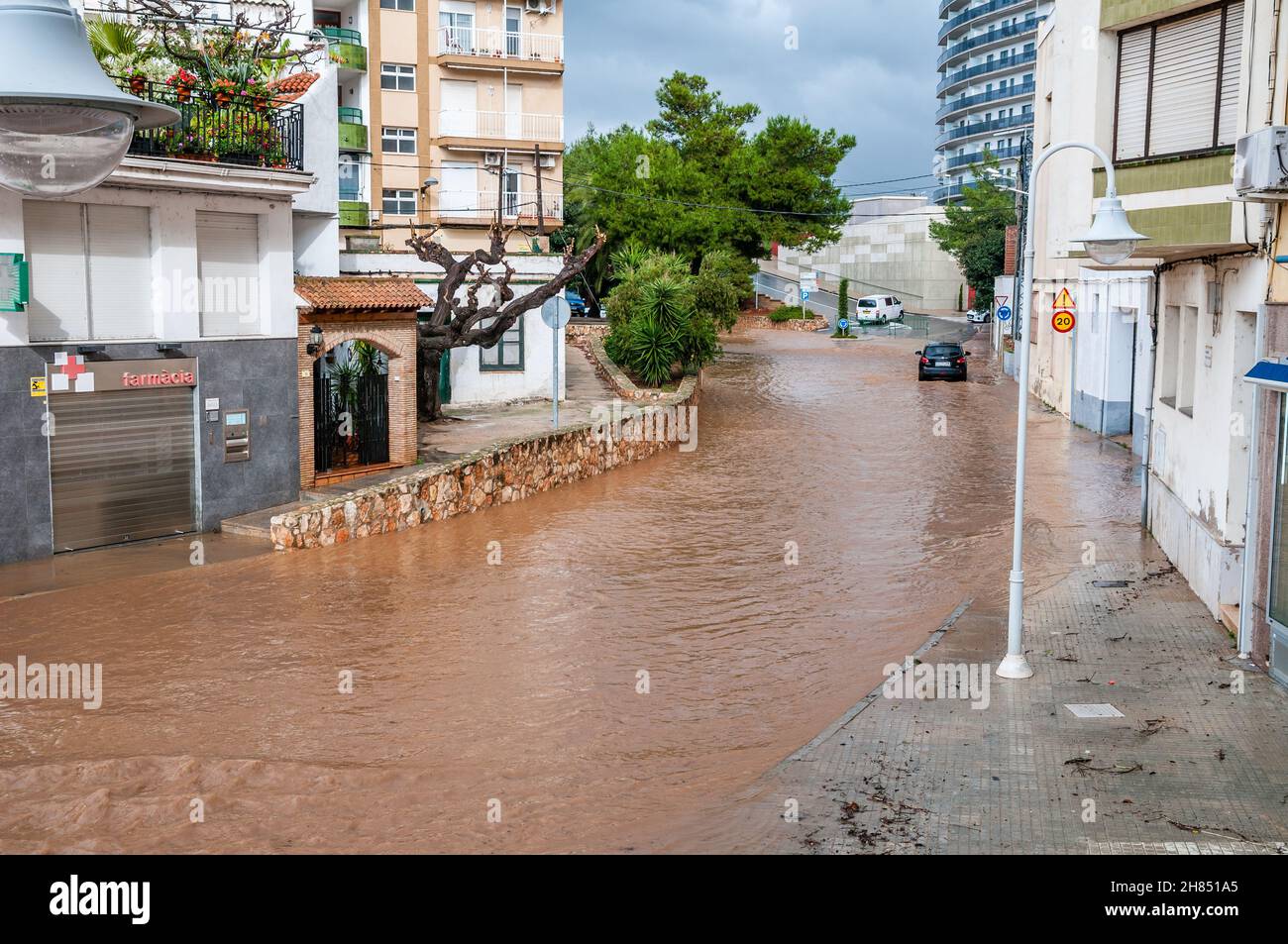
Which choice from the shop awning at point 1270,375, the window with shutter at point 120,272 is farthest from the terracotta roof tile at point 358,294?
the shop awning at point 1270,375

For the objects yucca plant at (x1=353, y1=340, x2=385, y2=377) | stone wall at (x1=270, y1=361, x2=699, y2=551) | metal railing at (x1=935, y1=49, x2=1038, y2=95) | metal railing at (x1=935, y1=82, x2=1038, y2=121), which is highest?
metal railing at (x1=935, y1=49, x2=1038, y2=95)

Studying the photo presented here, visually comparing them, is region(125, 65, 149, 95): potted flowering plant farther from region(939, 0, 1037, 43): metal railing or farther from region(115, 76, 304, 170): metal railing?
region(939, 0, 1037, 43): metal railing

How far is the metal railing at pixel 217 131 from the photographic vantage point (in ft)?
55.5

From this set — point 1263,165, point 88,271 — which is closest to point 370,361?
point 88,271

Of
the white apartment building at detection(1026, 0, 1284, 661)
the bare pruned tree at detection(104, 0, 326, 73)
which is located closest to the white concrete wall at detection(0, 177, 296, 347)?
the bare pruned tree at detection(104, 0, 326, 73)

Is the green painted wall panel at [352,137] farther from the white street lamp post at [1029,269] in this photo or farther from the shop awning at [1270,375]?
the shop awning at [1270,375]

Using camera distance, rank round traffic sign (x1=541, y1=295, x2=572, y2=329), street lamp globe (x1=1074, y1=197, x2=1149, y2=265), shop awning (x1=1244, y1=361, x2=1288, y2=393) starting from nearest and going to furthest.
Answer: street lamp globe (x1=1074, y1=197, x2=1149, y2=265) → shop awning (x1=1244, y1=361, x2=1288, y2=393) → round traffic sign (x1=541, y1=295, x2=572, y2=329)

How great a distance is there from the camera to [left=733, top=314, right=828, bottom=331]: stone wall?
68688 millimetres

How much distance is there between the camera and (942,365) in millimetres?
43656

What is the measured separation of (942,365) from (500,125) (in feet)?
57.2

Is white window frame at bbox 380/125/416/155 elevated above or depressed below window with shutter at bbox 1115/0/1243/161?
above

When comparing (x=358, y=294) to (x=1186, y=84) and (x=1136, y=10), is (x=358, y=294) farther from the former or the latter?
(x=1186, y=84)

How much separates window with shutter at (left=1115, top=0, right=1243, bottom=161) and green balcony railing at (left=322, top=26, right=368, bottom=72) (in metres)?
31.4

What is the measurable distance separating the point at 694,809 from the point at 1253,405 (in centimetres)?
672
